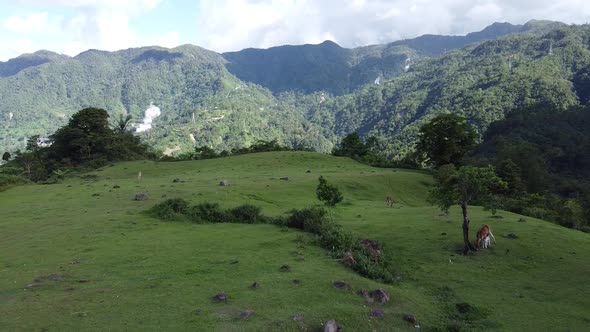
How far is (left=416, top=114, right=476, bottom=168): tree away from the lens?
60.9 metres

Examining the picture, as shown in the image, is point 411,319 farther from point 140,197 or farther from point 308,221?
point 140,197

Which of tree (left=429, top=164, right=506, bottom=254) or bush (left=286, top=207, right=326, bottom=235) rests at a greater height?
tree (left=429, top=164, right=506, bottom=254)

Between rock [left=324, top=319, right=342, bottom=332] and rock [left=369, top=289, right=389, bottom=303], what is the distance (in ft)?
8.70

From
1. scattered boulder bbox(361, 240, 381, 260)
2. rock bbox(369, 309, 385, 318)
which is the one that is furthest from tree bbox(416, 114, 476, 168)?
rock bbox(369, 309, 385, 318)

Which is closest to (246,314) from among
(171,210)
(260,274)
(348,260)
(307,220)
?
(260,274)

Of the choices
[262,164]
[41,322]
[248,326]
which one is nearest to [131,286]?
[41,322]

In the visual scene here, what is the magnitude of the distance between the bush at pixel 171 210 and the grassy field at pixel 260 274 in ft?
3.16

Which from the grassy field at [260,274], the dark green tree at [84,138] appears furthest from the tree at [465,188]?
the dark green tree at [84,138]

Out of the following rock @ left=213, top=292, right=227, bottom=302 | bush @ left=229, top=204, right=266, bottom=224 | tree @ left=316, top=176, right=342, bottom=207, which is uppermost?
tree @ left=316, top=176, right=342, bottom=207

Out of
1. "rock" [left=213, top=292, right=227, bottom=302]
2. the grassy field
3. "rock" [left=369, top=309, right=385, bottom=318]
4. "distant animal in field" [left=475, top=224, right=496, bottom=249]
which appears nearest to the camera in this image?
the grassy field

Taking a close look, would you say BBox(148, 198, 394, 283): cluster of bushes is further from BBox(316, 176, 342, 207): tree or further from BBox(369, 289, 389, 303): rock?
BBox(369, 289, 389, 303): rock

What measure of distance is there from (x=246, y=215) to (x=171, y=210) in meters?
4.86

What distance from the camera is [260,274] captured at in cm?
1579

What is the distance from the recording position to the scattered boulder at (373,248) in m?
18.8
